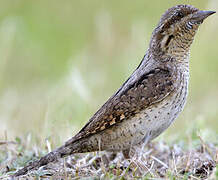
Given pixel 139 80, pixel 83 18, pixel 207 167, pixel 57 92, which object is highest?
pixel 83 18

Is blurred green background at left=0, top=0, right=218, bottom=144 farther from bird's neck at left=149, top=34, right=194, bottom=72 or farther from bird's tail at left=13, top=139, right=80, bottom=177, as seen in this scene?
bird's neck at left=149, top=34, right=194, bottom=72

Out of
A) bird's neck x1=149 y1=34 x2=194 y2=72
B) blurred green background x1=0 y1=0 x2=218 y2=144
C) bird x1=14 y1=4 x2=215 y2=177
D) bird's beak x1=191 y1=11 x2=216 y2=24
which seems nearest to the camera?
bird x1=14 y1=4 x2=215 y2=177

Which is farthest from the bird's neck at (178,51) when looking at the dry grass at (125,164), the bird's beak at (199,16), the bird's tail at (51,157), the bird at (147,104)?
the bird's tail at (51,157)

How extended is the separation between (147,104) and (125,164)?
758 mm

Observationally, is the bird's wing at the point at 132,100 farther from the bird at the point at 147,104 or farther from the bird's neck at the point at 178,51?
the bird's neck at the point at 178,51

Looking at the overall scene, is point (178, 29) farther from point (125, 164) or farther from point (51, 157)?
point (51, 157)

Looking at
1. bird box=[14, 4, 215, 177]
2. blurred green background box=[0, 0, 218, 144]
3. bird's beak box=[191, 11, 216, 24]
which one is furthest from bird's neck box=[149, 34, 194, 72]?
blurred green background box=[0, 0, 218, 144]

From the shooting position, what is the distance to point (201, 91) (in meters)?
9.35

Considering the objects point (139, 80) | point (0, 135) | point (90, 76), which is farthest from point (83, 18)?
point (139, 80)

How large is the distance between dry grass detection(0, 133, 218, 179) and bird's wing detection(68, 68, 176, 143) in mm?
308

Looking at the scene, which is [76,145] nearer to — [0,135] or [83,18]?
[0,135]

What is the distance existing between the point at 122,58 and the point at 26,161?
5205mm

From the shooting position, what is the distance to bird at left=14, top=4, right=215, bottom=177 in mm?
4918

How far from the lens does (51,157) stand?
15.9 feet
